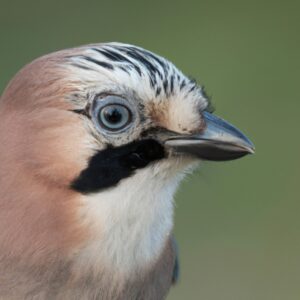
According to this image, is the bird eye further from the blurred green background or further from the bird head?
the blurred green background

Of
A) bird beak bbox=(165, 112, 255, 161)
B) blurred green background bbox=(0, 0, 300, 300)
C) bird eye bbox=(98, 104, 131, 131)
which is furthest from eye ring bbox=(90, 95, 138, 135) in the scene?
blurred green background bbox=(0, 0, 300, 300)

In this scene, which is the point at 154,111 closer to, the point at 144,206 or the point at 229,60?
the point at 144,206

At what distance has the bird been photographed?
3043 mm

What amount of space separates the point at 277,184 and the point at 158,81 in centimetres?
342

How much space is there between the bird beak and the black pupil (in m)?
0.18

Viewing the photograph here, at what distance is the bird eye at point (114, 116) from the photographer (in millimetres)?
3029

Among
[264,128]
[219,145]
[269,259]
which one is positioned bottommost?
[269,259]

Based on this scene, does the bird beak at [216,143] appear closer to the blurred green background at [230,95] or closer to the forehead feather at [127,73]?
the forehead feather at [127,73]

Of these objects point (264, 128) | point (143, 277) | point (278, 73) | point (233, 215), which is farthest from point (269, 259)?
point (143, 277)

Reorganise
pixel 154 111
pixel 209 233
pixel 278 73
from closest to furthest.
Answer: pixel 154 111, pixel 209 233, pixel 278 73

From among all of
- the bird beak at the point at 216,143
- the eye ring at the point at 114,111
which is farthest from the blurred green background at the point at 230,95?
the eye ring at the point at 114,111

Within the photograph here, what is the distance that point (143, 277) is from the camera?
3.28m

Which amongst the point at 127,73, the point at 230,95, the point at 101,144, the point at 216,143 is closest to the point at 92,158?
the point at 101,144

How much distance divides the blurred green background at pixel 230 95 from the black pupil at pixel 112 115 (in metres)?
2.42
